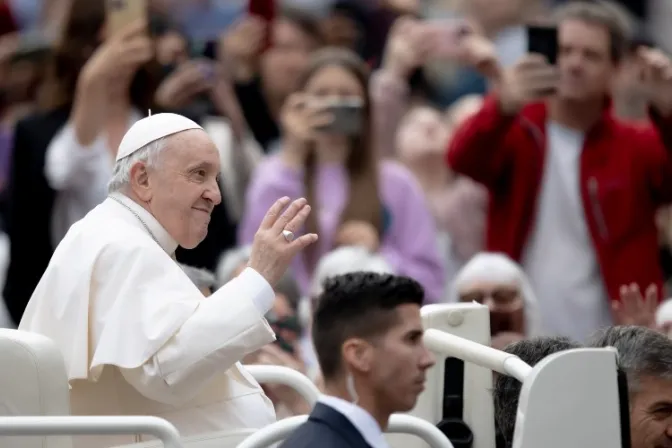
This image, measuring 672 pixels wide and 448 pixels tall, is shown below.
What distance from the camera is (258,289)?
484cm

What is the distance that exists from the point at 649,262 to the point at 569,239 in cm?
38

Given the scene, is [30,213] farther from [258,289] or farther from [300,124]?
[258,289]

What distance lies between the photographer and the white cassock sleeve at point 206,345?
473 cm

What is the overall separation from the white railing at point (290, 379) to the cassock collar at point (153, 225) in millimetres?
502

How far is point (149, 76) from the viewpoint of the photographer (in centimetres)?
798

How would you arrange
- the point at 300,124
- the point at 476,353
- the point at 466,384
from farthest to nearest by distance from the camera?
the point at 300,124 < the point at 466,384 < the point at 476,353

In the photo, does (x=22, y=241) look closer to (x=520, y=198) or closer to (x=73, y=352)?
(x=520, y=198)

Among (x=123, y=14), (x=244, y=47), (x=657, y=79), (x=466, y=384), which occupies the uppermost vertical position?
(x=123, y=14)

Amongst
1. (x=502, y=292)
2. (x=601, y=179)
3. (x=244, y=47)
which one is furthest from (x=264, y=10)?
(x=502, y=292)

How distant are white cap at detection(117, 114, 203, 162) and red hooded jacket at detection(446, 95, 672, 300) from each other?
122 inches

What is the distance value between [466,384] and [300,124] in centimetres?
329

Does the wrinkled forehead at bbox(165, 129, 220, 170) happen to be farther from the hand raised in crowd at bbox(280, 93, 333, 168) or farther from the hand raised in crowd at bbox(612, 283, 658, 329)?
the hand raised in crowd at bbox(280, 93, 333, 168)

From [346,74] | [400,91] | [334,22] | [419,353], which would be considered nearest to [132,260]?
[419,353]

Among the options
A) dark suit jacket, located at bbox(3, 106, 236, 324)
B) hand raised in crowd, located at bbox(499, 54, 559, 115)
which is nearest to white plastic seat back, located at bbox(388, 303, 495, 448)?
hand raised in crowd, located at bbox(499, 54, 559, 115)
